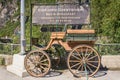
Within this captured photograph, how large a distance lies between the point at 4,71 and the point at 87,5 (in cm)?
261

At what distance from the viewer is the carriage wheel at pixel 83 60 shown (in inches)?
342

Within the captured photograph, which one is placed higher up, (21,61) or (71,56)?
(71,56)

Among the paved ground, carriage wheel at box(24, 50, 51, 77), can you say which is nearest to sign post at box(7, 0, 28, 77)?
the paved ground

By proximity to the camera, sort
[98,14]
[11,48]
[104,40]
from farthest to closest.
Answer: [98,14], [104,40], [11,48]

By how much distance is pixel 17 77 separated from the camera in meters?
8.91

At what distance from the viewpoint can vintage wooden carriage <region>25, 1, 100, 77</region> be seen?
8711 millimetres

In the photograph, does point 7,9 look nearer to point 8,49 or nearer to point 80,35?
point 8,49

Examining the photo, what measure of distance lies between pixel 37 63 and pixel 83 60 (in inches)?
41.7

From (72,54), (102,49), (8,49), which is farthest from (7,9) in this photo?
(72,54)

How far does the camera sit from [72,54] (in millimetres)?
8727

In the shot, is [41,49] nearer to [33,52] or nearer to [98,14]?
[33,52]

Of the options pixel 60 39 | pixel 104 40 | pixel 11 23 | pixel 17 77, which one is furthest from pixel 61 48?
pixel 11 23

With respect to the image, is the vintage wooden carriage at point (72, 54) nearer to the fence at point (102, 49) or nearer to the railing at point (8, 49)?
the fence at point (102, 49)

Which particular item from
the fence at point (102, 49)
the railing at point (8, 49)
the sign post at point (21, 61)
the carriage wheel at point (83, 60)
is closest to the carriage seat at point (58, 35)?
the carriage wheel at point (83, 60)
